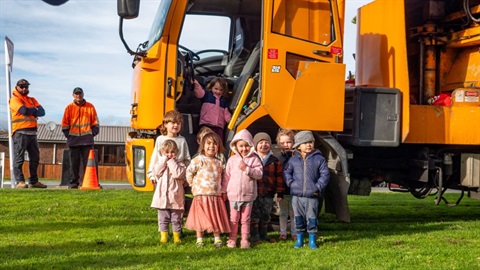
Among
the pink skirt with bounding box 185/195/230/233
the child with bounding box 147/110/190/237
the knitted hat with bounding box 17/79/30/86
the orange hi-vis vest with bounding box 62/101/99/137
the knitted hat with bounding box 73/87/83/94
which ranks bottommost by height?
the pink skirt with bounding box 185/195/230/233

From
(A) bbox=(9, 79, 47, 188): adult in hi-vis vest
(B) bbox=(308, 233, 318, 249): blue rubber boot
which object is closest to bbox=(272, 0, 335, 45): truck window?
(B) bbox=(308, 233, 318, 249): blue rubber boot

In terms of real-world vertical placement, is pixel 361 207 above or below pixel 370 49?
below

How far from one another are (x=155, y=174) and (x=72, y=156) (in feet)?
18.5

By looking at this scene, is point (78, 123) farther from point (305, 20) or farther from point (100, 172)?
point (100, 172)

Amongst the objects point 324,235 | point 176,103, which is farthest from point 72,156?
point 324,235

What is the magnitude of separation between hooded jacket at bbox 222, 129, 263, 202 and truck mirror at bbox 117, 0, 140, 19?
1.65 m

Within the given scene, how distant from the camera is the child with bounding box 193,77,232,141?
304 inches

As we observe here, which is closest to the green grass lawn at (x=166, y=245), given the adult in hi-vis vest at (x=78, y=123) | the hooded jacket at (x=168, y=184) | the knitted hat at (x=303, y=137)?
the hooded jacket at (x=168, y=184)

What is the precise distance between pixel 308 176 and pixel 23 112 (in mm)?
6733

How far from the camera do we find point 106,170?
37531mm

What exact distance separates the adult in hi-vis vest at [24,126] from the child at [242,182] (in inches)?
246

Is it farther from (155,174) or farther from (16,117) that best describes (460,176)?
(16,117)

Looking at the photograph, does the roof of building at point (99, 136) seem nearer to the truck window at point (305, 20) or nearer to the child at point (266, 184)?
the truck window at point (305, 20)

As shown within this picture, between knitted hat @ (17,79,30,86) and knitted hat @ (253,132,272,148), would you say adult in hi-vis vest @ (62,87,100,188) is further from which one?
knitted hat @ (253,132,272,148)
